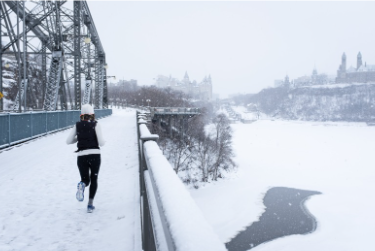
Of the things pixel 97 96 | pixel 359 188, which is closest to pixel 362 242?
pixel 359 188

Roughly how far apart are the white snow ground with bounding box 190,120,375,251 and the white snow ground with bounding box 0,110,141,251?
50.3 feet

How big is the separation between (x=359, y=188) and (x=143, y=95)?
69775 mm

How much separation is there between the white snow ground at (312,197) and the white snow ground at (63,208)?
15.3 metres

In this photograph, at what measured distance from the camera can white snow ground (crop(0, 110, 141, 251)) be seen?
3.68 m

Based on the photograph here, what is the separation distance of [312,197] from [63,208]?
1201 inches

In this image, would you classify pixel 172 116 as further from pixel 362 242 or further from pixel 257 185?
Result: pixel 362 242

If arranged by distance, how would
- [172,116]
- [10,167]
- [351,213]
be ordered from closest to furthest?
[10,167], [351,213], [172,116]

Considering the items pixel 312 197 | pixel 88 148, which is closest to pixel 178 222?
pixel 88 148

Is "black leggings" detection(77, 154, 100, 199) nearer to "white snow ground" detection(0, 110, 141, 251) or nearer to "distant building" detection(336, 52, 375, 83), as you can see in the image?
"white snow ground" detection(0, 110, 141, 251)

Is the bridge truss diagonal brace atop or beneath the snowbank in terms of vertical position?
atop

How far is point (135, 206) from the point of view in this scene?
4957 mm

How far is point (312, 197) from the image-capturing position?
1198 inches

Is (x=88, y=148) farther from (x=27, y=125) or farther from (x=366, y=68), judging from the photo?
(x=366, y=68)

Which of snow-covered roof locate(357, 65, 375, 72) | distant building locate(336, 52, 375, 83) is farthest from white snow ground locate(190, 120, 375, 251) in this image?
snow-covered roof locate(357, 65, 375, 72)
